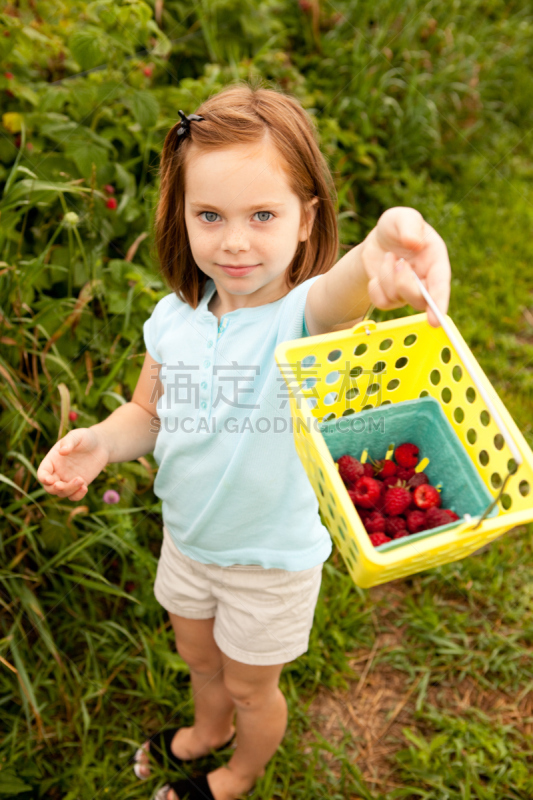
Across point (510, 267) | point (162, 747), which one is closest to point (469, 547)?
point (162, 747)

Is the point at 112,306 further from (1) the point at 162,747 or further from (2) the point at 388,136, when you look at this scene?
(2) the point at 388,136

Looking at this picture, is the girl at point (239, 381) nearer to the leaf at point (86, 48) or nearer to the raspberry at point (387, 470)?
the raspberry at point (387, 470)

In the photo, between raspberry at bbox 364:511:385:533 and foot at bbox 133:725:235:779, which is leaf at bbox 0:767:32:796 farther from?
raspberry at bbox 364:511:385:533

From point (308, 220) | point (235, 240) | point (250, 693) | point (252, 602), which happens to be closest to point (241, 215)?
point (235, 240)

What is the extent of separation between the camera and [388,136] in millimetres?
3365

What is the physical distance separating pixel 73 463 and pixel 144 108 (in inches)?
49.2

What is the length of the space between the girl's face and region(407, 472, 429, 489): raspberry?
43 centimetres

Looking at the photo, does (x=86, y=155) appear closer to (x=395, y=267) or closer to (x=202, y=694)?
(x=395, y=267)

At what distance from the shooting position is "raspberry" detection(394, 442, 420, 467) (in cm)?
116

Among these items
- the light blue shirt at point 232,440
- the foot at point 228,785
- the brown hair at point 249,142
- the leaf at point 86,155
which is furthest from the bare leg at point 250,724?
the leaf at point 86,155

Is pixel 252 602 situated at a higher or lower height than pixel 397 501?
lower

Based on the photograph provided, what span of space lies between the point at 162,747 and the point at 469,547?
1.18m

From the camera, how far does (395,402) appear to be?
3.97 ft

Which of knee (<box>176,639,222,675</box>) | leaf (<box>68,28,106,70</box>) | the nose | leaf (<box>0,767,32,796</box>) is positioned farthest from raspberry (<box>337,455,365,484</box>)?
leaf (<box>68,28,106,70</box>)
